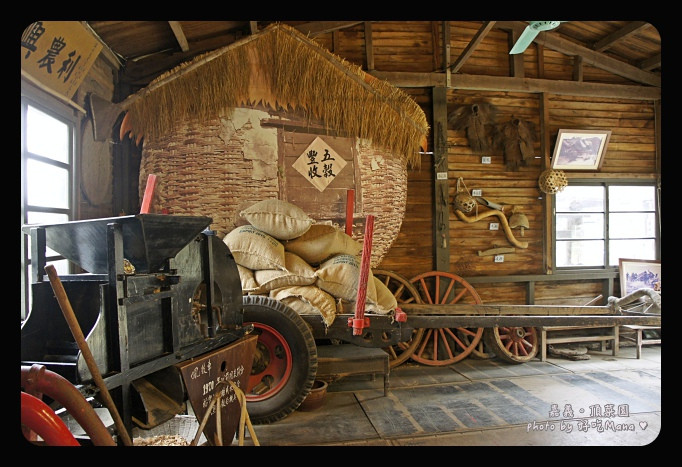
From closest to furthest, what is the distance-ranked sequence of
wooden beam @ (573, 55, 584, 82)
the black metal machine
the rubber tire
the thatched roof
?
the black metal machine
the rubber tire
the thatched roof
wooden beam @ (573, 55, 584, 82)

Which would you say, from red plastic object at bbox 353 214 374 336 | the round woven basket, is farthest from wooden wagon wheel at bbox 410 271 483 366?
the round woven basket

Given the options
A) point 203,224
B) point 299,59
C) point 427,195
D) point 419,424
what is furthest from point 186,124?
point 419,424

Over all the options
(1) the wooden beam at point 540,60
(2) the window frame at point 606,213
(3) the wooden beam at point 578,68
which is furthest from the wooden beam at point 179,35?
(3) the wooden beam at point 578,68

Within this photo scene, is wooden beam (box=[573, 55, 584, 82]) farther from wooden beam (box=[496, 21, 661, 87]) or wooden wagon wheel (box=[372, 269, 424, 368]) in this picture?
wooden wagon wheel (box=[372, 269, 424, 368])

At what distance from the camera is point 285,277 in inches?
134

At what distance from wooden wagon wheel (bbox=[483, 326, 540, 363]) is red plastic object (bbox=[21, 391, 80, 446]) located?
4642 millimetres

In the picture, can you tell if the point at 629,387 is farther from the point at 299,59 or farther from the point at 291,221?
the point at 299,59

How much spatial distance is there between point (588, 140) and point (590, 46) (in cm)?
130

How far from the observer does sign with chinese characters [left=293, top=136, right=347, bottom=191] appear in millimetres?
4367

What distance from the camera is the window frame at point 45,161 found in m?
2.65

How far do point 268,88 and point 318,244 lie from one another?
170 centimetres

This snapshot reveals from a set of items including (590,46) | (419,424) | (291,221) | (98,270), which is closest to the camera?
(98,270)

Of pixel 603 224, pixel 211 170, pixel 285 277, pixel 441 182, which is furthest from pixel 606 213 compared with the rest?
pixel 211 170

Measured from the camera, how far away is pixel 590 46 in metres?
5.66
